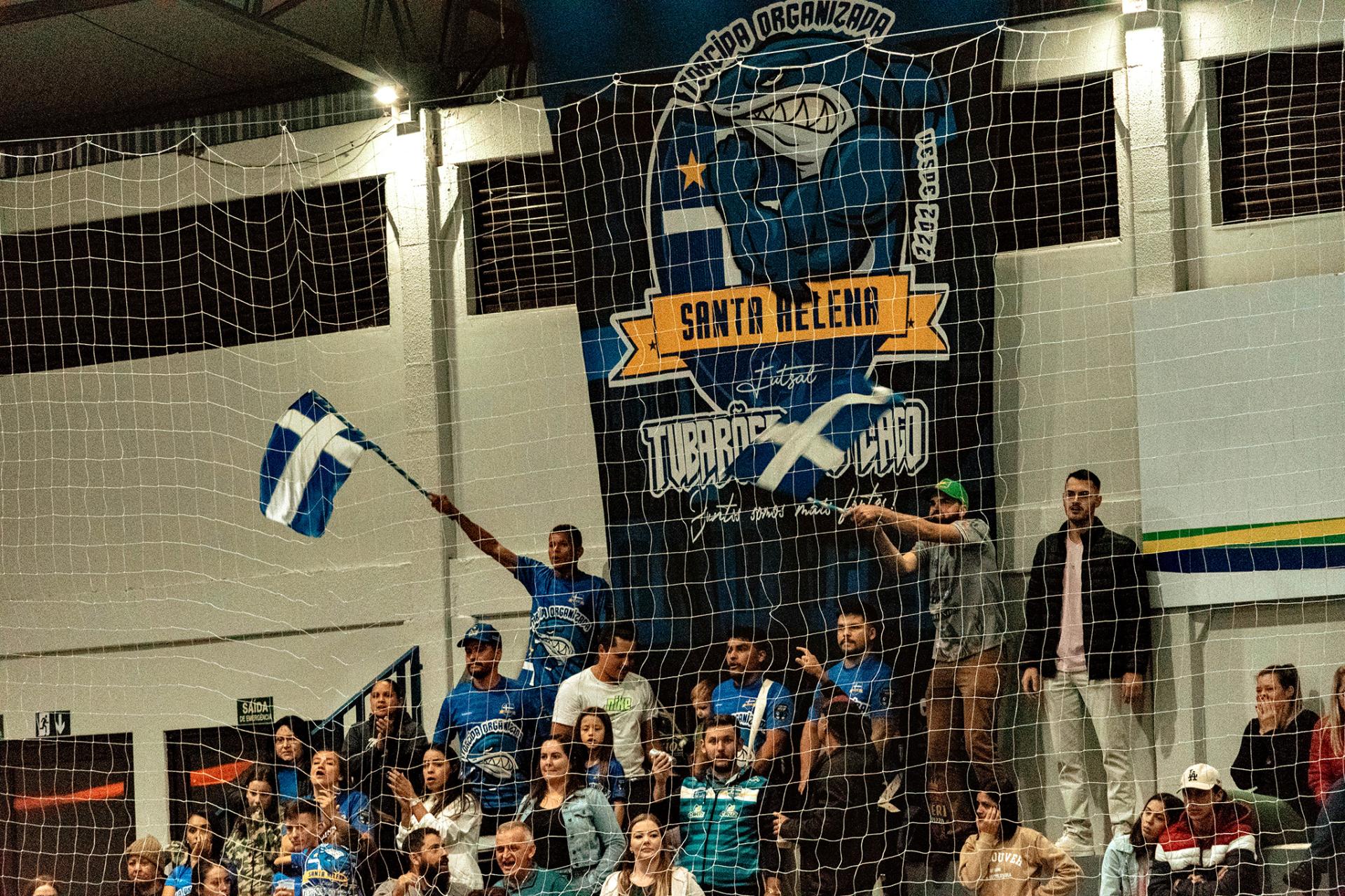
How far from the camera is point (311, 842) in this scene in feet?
23.7

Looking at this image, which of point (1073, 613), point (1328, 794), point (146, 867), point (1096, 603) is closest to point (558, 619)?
point (146, 867)

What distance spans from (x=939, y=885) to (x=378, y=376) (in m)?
4.65

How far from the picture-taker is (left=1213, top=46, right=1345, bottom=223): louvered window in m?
7.74

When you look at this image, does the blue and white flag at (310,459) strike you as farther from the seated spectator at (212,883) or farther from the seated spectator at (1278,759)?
the seated spectator at (1278,759)

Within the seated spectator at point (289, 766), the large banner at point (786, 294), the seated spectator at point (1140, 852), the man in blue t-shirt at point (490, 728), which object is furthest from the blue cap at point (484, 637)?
the seated spectator at point (1140, 852)

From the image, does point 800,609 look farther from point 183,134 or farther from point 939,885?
point 183,134

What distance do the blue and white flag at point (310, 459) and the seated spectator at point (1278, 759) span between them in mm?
4027

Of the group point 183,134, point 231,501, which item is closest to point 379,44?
point 183,134

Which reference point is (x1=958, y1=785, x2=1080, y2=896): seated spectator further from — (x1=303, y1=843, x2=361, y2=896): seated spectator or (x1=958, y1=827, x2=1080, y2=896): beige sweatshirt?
(x1=303, y1=843, x2=361, y2=896): seated spectator

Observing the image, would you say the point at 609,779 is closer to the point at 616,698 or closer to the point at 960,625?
the point at 616,698

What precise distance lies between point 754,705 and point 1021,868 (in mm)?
1399

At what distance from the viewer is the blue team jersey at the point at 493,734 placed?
726 centimetres

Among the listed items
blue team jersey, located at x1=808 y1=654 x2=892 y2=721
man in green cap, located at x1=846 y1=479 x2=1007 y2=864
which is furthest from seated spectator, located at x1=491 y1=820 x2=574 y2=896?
man in green cap, located at x1=846 y1=479 x2=1007 y2=864

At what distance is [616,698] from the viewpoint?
7.41 m
